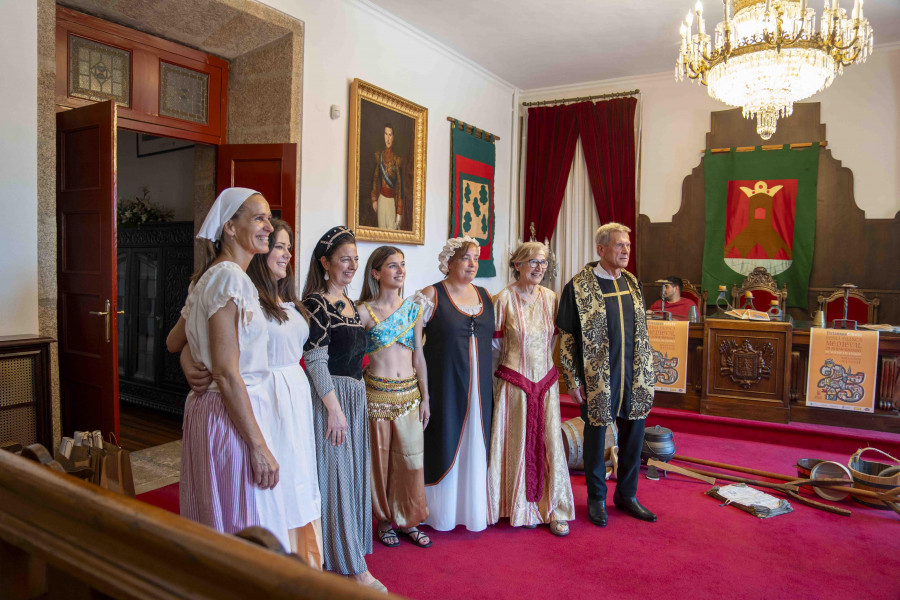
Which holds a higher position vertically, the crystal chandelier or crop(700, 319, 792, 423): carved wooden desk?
the crystal chandelier

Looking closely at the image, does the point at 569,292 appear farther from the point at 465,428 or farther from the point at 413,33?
the point at 413,33

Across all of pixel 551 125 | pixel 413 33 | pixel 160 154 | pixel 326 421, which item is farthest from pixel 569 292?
pixel 551 125

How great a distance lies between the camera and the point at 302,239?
494cm

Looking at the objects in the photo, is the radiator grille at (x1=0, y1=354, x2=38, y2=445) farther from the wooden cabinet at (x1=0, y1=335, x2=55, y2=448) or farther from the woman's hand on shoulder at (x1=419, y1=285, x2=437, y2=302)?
the woman's hand on shoulder at (x1=419, y1=285, x2=437, y2=302)

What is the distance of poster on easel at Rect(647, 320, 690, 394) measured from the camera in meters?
5.61

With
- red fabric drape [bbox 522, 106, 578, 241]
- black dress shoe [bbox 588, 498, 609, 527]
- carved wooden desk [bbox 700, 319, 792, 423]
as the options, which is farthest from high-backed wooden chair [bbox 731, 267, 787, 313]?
black dress shoe [bbox 588, 498, 609, 527]

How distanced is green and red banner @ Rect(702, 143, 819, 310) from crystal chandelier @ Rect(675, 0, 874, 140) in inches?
90.6

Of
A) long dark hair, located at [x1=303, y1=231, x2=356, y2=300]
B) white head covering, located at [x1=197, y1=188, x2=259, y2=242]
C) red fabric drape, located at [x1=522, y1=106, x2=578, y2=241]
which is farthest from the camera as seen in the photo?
red fabric drape, located at [x1=522, y1=106, x2=578, y2=241]

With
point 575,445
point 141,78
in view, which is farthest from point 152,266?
point 575,445

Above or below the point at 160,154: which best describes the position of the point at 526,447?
below

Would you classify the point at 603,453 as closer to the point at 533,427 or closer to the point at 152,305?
the point at 533,427

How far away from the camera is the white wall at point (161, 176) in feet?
19.0

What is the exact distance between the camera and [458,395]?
3.15 metres

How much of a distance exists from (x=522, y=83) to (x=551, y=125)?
678 millimetres
